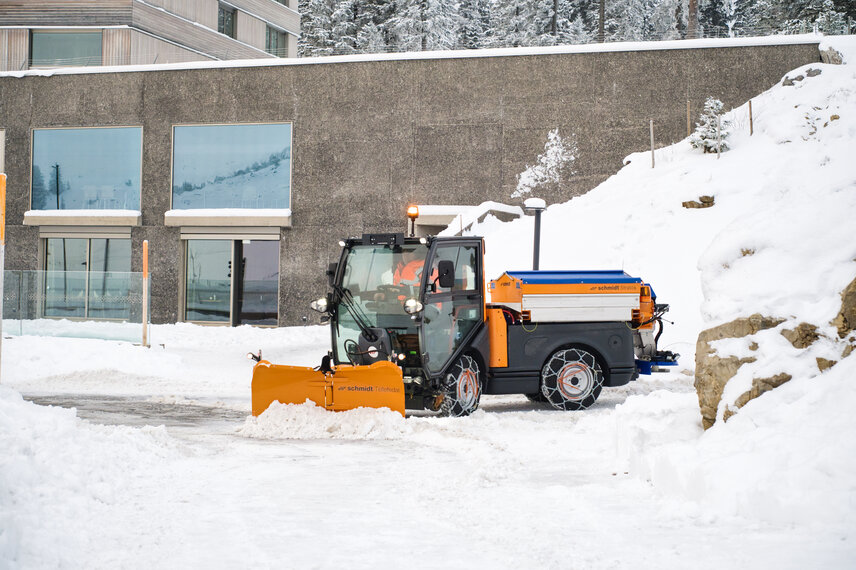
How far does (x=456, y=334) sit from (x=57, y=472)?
581 cm

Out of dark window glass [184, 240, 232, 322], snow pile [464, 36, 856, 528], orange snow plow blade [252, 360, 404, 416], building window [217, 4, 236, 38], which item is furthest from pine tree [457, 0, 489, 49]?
snow pile [464, 36, 856, 528]

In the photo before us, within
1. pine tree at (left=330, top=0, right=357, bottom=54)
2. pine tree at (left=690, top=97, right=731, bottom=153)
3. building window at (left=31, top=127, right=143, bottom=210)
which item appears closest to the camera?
pine tree at (left=690, top=97, right=731, bottom=153)

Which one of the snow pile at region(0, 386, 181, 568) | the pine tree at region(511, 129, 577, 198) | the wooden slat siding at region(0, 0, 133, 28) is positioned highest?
the wooden slat siding at region(0, 0, 133, 28)

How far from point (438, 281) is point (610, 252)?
30.5 ft

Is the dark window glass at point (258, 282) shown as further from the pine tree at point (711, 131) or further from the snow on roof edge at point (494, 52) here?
the pine tree at point (711, 131)

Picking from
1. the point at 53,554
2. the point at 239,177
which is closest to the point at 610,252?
the point at 239,177

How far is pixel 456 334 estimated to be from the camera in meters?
11.2

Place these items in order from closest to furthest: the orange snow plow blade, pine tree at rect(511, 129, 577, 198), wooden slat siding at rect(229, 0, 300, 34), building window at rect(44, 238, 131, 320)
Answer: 1. the orange snow plow blade
2. building window at rect(44, 238, 131, 320)
3. pine tree at rect(511, 129, 577, 198)
4. wooden slat siding at rect(229, 0, 300, 34)

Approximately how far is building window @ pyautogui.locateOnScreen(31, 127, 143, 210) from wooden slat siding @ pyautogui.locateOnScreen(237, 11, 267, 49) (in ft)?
46.2

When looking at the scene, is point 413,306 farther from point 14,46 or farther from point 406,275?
point 14,46

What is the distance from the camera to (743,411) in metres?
6.61

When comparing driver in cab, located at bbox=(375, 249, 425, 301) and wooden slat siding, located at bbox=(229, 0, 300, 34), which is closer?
driver in cab, located at bbox=(375, 249, 425, 301)

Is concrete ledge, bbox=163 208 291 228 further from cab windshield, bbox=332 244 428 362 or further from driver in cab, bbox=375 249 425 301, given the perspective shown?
driver in cab, bbox=375 249 425 301

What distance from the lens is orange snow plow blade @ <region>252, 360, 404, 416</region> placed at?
9.73 meters
